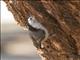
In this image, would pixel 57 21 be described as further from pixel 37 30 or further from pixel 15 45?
pixel 15 45

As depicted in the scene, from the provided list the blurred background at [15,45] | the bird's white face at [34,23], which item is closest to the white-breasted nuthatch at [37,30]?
the bird's white face at [34,23]

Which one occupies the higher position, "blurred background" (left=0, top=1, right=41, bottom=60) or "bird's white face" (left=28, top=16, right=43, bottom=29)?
"bird's white face" (left=28, top=16, right=43, bottom=29)

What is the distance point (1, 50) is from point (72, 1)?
7.18 feet

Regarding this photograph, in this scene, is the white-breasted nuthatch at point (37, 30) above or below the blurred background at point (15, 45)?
above

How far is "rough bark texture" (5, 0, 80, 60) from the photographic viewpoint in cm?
63

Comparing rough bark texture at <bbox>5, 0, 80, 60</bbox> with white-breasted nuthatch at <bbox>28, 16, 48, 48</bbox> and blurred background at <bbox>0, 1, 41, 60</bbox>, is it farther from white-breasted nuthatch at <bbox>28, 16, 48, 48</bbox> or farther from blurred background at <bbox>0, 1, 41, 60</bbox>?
blurred background at <bbox>0, 1, 41, 60</bbox>

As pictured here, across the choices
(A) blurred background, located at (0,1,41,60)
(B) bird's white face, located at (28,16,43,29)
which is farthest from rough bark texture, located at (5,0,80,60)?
(A) blurred background, located at (0,1,41,60)

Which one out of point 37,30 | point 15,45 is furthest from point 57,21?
point 15,45

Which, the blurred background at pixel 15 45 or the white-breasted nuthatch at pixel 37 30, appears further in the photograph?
the blurred background at pixel 15 45

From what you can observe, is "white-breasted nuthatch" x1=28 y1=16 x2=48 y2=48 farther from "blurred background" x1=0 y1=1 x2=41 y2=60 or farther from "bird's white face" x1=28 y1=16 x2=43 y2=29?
"blurred background" x1=0 y1=1 x2=41 y2=60

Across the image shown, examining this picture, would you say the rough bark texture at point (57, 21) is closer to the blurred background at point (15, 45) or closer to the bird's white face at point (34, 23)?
the bird's white face at point (34, 23)

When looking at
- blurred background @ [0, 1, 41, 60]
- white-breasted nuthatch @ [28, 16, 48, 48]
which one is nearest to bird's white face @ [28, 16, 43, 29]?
white-breasted nuthatch @ [28, 16, 48, 48]

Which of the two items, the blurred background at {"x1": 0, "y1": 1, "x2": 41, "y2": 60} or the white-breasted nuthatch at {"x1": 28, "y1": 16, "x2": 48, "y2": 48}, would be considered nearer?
the white-breasted nuthatch at {"x1": 28, "y1": 16, "x2": 48, "y2": 48}

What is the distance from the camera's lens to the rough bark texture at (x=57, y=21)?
0.63 meters
